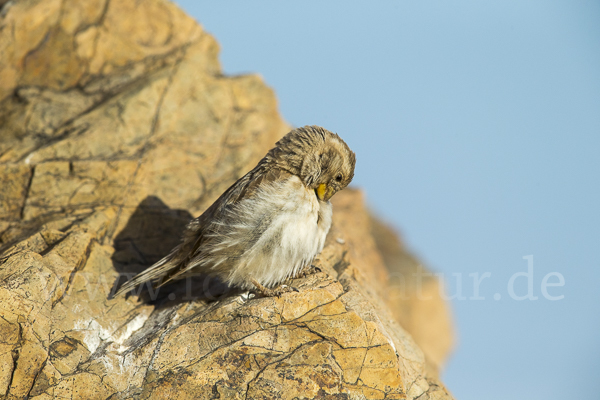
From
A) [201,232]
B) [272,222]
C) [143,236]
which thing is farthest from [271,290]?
[143,236]

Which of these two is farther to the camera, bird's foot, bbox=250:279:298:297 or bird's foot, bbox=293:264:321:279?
bird's foot, bbox=293:264:321:279

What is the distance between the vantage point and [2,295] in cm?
524

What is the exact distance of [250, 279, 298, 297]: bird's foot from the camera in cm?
573

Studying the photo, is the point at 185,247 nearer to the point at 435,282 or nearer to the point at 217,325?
the point at 217,325

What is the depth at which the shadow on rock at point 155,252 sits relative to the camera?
659cm

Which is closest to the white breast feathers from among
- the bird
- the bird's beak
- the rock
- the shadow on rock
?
the bird

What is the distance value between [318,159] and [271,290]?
1.56 metres

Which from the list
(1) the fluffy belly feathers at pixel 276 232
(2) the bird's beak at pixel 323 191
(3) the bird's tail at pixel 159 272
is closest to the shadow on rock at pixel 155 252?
(3) the bird's tail at pixel 159 272

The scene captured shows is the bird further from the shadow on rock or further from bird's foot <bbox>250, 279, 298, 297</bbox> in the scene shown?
the shadow on rock

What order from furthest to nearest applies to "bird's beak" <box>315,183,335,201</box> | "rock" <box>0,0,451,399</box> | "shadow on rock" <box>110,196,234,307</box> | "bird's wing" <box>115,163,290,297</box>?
1. "shadow on rock" <box>110,196,234,307</box>
2. "bird's beak" <box>315,183,335,201</box>
3. "bird's wing" <box>115,163,290,297</box>
4. "rock" <box>0,0,451,399</box>

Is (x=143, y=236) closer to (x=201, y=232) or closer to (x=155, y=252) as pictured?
(x=155, y=252)

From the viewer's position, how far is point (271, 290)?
5.84m

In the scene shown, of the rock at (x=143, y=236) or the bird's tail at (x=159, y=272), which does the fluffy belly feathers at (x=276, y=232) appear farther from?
the bird's tail at (x=159, y=272)

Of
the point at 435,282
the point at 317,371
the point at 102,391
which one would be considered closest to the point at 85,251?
the point at 102,391
